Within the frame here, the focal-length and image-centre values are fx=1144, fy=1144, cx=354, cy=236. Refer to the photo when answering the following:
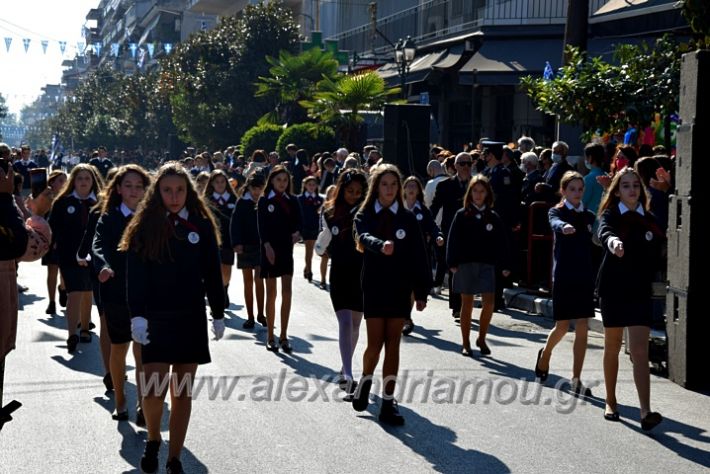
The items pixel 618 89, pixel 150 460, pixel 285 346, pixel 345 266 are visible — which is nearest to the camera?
pixel 150 460

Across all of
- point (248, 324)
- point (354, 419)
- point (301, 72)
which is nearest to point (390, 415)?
point (354, 419)

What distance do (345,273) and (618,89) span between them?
22.6 ft

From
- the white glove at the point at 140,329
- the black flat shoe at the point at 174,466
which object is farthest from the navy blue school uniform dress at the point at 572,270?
the white glove at the point at 140,329

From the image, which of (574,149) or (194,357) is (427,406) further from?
(574,149)

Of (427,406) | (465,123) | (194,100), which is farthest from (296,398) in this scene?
(194,100)

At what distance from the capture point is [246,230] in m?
13.2

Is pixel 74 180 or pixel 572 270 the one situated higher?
pixel 74 180

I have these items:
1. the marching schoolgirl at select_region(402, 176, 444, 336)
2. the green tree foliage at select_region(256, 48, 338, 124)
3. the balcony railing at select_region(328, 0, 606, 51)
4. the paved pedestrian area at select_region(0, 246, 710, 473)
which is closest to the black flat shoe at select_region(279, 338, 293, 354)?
the paved pedestrian area at select_region(0, 246, 710, 473)

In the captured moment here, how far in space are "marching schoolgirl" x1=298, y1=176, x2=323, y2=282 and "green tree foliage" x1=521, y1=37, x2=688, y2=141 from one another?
4288 millimetres

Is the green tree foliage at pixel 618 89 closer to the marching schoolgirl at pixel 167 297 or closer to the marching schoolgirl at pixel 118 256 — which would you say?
the marching schoolgirl at pixel 118 256

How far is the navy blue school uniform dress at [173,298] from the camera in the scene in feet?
21.3

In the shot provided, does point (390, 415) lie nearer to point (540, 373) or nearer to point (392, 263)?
point (392, 263)

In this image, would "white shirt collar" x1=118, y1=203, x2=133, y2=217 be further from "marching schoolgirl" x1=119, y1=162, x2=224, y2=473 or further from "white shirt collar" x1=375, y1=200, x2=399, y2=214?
"white shirt collar" x1=375, y1=200, x2=399, y2=214

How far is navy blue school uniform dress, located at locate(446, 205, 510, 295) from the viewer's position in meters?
11.0
